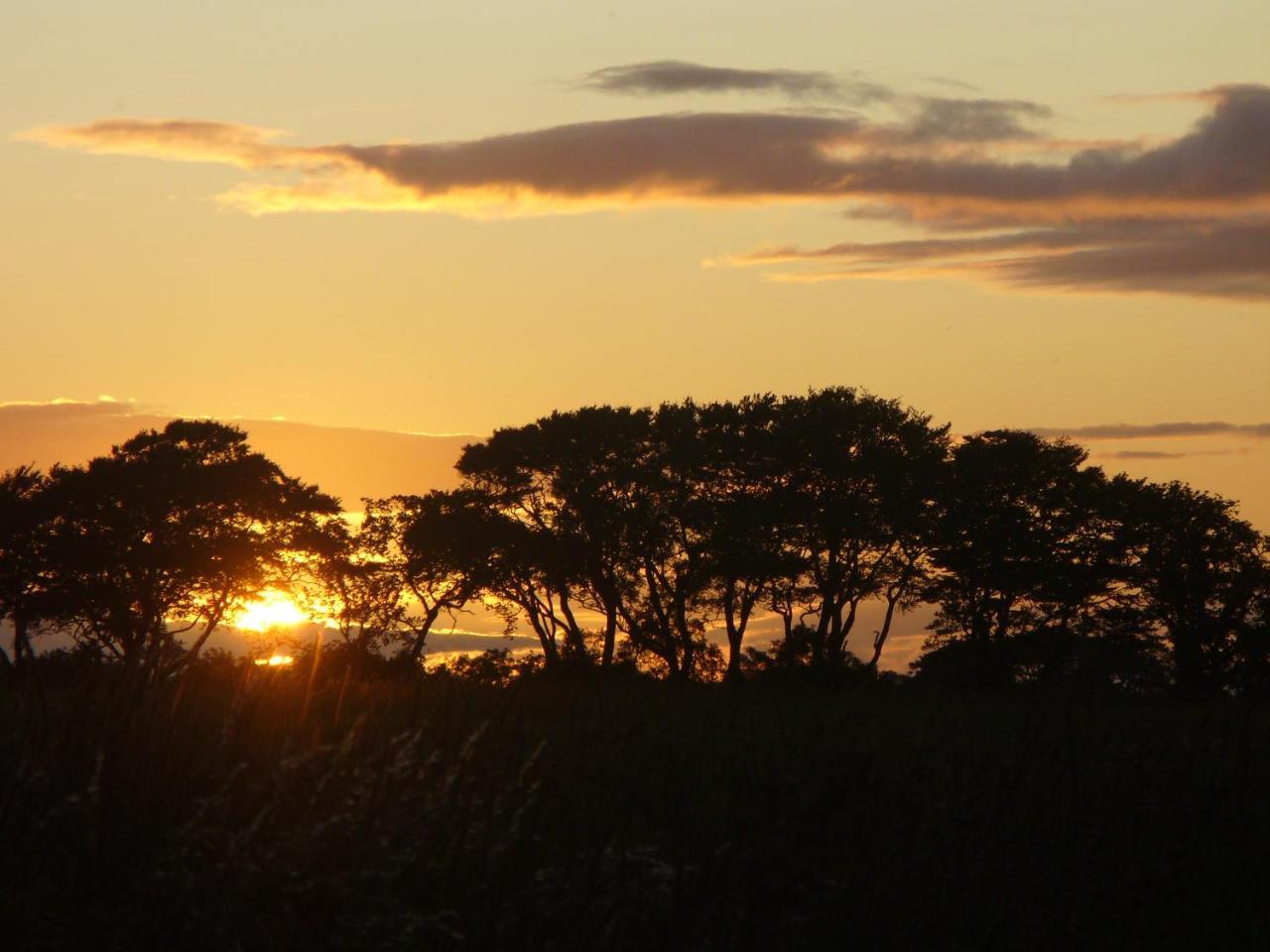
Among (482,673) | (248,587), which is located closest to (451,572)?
(248,587)

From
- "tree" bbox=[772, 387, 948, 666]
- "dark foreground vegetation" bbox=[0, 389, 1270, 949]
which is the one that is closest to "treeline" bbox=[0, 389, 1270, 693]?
"tree" bbox=[772, 387, 948, 666]

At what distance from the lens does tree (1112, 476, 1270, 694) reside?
62250 mm

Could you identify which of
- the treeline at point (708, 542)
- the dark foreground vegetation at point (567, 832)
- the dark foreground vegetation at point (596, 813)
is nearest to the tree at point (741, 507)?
the treeline at point (708, 542)

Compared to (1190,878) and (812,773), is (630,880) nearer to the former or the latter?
(812,773)

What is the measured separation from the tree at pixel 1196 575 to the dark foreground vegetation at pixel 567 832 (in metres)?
51.3

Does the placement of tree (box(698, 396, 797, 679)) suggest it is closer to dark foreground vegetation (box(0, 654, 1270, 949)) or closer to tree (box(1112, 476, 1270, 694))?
tree (box(1112, 476, 1270, 694))

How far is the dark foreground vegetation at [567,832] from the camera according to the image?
874 cm

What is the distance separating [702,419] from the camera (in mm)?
60750

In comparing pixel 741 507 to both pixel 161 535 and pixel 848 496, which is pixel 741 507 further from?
pixel 161 535

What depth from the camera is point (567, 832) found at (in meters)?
10.5

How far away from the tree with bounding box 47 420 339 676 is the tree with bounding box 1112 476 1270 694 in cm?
3486

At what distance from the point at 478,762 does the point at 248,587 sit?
5228 cm

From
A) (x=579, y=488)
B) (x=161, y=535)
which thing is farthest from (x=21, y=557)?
(x=579, y=488)

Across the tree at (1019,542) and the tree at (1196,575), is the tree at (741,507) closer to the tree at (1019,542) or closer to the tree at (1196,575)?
the tree at (1019,542)
